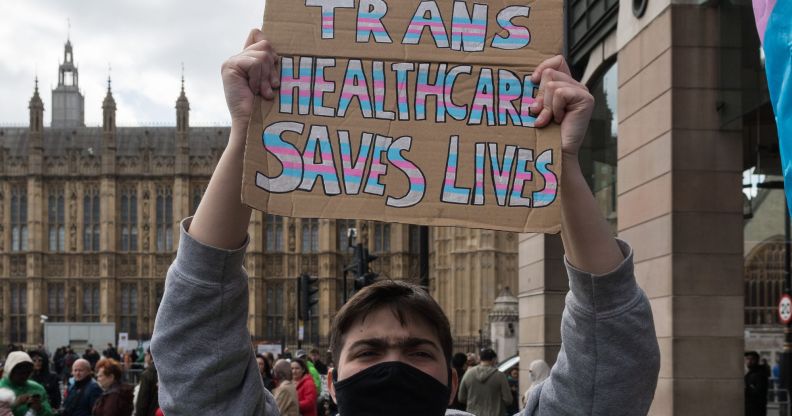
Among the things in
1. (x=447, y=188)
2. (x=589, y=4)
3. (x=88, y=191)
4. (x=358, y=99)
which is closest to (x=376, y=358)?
(x=447, y=188)

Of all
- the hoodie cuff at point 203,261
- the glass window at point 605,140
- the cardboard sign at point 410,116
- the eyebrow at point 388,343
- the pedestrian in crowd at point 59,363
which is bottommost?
the pedestrian in crowd at point 59,363

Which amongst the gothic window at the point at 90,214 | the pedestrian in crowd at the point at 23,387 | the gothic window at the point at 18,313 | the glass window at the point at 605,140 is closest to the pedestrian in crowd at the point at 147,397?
the pedestrian in crowd at the point at 23,387

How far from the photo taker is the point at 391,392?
1.62 metres

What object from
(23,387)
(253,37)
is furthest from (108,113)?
(253,37)

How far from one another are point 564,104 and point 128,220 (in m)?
56.9

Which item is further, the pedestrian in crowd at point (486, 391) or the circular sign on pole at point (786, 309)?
the circular sign on pole at point (786, 309)

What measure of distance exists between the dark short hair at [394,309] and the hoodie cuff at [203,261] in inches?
8.3

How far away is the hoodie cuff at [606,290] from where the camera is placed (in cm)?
171

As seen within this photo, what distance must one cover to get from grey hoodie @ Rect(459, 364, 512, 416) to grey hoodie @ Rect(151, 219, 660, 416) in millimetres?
7282

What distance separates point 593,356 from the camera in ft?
5.78

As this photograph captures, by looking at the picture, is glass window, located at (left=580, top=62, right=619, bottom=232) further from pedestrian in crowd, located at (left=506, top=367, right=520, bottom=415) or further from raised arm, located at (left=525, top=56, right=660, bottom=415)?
raised arm, located at (left=525, top=56, right=660, bottom=415)

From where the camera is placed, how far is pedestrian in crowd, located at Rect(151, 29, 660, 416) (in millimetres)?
1705

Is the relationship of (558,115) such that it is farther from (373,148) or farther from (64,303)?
(64,303)

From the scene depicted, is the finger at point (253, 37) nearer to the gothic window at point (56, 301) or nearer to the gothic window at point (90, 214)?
the gothic window at point (90, 214)
